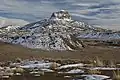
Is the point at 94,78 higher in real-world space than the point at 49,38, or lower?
lower

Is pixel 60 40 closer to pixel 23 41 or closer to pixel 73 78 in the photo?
pixel 23 41

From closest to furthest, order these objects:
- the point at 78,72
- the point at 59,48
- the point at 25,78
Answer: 1. the point at 25,78
2. the point at 78,72
3. the point at 59,48

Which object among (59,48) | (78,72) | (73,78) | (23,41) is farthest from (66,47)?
(73,78)

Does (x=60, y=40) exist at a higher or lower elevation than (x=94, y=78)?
higher

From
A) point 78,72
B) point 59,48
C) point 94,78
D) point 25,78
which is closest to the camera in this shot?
point 94,78

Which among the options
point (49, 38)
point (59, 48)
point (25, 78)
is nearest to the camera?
point (25, 78)

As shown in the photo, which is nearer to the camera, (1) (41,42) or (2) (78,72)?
(2) (78,72)

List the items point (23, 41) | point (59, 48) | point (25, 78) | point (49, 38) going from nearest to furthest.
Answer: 1. point (25, 78)
2. point (59, 48)
3. point (49, 38)
4. point (23, 41)

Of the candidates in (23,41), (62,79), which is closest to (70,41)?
(23,41)

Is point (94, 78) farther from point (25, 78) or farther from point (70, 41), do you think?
point (70, 41)
